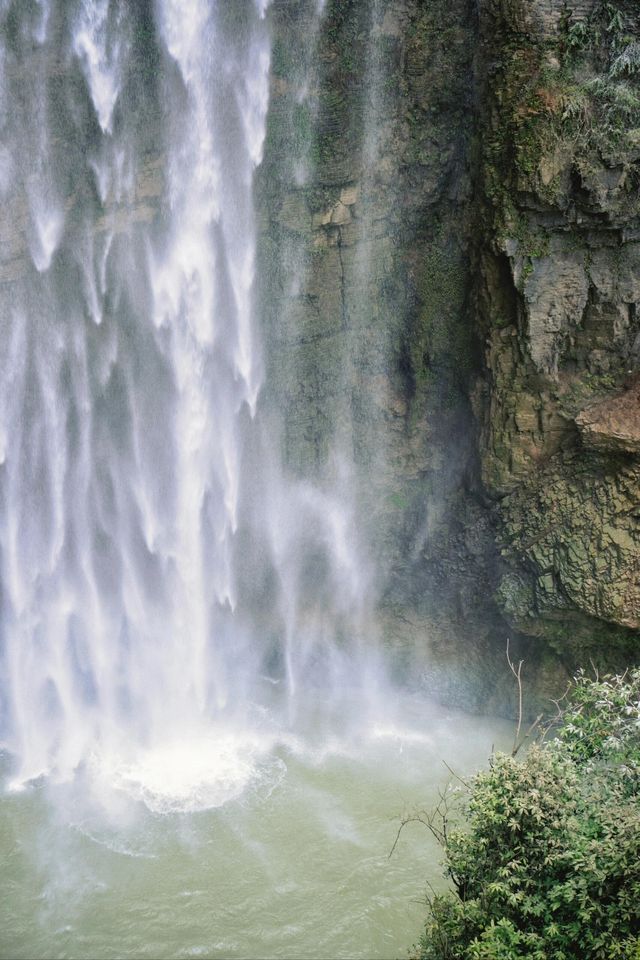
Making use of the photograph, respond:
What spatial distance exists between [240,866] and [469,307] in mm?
10374

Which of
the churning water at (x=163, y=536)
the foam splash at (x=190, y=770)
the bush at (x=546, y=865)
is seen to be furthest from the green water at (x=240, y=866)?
the bush at (x=546, y=865)

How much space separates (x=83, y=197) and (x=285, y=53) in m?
4.49

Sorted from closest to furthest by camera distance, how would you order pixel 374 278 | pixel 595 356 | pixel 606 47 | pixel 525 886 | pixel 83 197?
pixel 525 886 → pixel 606 47 → pixel 595 356 → pixel 83 197 → pixel 374 278

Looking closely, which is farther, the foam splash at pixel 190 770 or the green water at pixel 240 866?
the foam splash at pixel 190 770

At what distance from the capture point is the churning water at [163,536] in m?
14.0

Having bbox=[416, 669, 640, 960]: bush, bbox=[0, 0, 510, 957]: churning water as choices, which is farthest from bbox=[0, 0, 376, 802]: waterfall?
bbox=[416, 669, 640, 960]: bush

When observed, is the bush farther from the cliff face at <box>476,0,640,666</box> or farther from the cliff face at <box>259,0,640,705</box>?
the cliff face at <box>259,0,640,705</box>

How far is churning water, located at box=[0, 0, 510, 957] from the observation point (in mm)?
14039

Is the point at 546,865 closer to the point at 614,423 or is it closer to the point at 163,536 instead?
the point at 614,423

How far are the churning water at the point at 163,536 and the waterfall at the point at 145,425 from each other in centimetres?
4

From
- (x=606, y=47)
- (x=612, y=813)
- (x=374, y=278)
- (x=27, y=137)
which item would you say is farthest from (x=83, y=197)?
(x=612, y=813)

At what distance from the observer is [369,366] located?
59.3 ft

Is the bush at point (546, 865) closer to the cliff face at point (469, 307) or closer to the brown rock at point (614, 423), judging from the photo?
the brown rock at point (614, 423)

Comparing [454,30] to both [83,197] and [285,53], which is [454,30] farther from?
[83,197]
